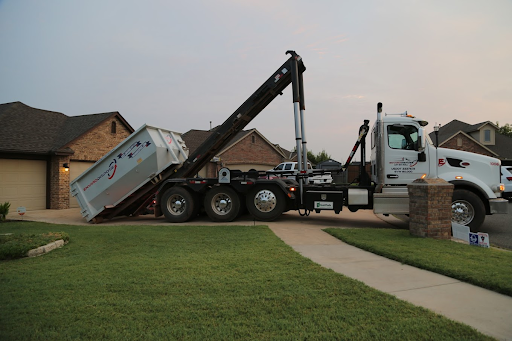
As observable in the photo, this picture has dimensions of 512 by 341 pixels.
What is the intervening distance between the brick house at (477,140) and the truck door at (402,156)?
79.2 feet

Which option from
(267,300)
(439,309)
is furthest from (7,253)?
(439,309)

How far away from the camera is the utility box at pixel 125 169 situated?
1062 centimetres

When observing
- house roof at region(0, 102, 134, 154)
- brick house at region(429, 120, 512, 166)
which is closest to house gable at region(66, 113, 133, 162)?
house roof at region(0, 102, 134, 154)

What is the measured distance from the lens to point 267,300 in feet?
12.5

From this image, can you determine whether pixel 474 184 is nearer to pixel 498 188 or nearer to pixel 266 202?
pixel 498 188

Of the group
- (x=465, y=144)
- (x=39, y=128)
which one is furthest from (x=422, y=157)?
(x=465, y=144)

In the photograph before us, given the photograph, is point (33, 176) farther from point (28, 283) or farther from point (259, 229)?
point (28, 283)

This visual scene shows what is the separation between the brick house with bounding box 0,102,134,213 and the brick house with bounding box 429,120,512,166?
2741 cm

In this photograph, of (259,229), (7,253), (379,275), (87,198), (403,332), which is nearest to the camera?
(403,332)

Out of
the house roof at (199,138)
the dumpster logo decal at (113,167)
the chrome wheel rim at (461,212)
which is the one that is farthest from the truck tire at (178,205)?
the house roof at (199,138)

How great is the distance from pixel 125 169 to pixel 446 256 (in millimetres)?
8816

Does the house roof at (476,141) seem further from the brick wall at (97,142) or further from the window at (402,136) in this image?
the brick wall at (97,142)

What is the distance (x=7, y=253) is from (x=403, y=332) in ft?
20.4

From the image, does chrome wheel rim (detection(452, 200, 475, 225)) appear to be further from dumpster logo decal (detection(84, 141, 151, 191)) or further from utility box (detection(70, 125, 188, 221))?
dumpster logo decal (detection(84, 141, 151, 191))
